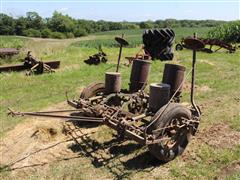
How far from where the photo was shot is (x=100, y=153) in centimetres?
660

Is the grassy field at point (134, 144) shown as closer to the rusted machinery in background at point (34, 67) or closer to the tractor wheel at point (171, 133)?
the tractor wheel at point (171, 133)

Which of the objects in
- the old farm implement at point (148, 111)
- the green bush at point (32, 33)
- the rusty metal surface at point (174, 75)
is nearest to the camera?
the old farm implement at point (148, 111)

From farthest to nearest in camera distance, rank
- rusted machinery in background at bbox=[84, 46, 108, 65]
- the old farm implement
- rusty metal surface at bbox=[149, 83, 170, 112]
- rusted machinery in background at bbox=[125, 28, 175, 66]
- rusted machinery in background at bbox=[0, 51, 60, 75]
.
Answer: rusted machinery in background at bbox=[125, 28, 175, 66], rusted machinery in background at bbox=[84, 46, 108, 65], rusted machinery in background at bbox=[0, 51, 60, 75], rusty metal surface at bbox=[149, 83, 170, 112], the old farm implement

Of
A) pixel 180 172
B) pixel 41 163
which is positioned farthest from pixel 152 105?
pixel 41 163

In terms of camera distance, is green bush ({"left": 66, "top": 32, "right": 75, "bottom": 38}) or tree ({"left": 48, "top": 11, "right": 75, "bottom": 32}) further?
tree ({"left": 48, "top": 11, "right": 75, "bottom": 32})

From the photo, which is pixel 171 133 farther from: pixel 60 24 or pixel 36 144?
pixel 60 24

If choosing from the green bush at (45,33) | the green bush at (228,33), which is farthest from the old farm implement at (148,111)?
the green bush at (45,33)

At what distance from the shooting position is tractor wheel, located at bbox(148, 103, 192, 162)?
584 cm

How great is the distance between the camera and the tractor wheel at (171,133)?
5.84 m

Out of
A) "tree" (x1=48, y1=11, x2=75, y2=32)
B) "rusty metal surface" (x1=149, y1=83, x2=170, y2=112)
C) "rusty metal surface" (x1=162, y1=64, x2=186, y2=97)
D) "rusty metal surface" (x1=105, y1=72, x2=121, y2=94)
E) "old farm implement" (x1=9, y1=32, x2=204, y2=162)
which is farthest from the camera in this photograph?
"tree" (x1=48, y1=11, x2=75, y2=32)

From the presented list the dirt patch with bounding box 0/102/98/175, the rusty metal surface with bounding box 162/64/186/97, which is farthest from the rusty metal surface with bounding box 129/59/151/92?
the dirt patch with bounding box 0/102/98/175

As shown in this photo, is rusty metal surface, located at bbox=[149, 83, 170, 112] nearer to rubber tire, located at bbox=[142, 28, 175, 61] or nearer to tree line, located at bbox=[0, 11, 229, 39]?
rubber tire, located at bbox=[142, 28, 175, 61]

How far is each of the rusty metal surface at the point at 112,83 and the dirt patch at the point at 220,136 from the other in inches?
75.9

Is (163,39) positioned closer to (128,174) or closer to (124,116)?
(124,116)
